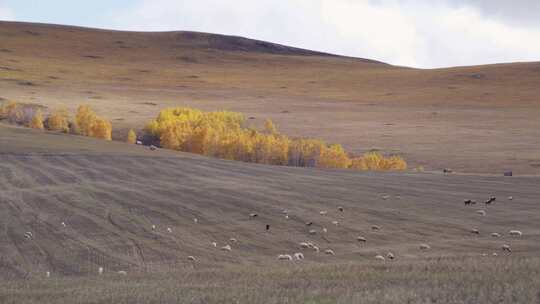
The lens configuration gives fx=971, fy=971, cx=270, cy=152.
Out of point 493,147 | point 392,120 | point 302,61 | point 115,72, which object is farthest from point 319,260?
point 302,61

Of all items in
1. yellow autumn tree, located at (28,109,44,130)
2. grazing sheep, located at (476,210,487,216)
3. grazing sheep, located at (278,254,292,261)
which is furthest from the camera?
yellow autumn tree, located at (28,109,44,130)

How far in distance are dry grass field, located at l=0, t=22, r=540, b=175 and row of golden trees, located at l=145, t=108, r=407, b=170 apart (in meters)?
4.04

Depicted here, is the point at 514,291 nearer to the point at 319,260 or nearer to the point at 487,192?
the point at 319,260

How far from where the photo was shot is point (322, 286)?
15.1 m

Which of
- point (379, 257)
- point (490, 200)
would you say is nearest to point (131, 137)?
point (490, 200)

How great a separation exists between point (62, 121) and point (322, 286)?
3110 inches

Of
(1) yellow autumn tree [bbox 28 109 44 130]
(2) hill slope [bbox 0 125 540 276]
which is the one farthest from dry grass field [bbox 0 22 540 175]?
(2) hill slope [bbox 0 125 540 276]

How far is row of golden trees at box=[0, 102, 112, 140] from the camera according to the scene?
89.8 m

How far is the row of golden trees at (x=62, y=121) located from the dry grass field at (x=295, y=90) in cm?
270

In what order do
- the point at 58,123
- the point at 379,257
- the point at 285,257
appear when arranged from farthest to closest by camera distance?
the point at 58,123
the point at 285,257
the point at 379,257

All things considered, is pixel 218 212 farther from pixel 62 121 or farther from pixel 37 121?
pixel 62 121

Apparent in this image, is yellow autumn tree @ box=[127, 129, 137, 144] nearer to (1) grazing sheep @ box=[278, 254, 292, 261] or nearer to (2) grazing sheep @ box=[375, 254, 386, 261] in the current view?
(1) grazing sheep @ box=[278, 254, 292, 261]

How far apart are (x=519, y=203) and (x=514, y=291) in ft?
83.3

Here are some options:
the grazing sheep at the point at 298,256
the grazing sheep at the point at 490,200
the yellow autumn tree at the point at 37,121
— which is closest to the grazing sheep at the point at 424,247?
the grazing sheep at the point at 298,256
